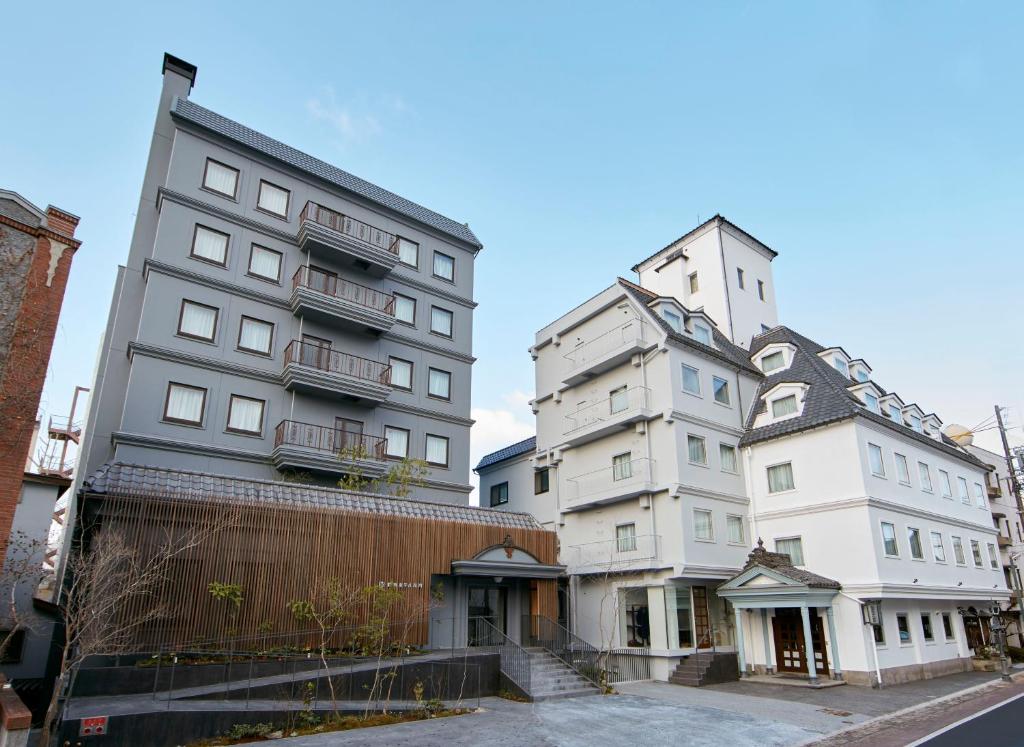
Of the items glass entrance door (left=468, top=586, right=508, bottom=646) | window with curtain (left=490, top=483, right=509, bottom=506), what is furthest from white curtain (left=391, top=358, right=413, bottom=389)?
glass entrance door (left=468, top=586, right=508, bottom=646)

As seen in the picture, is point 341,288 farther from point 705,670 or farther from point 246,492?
point 705,670

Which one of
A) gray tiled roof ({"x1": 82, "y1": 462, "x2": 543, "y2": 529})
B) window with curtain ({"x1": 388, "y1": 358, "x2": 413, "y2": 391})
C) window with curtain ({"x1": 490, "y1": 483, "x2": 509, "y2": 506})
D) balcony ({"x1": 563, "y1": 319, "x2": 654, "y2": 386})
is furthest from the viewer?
window with curtain ({"x1": 490, "y1": 483, "x2": 509, "y2": 506})

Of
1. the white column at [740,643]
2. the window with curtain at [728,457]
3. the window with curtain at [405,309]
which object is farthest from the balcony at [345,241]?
the white column at [740,643]

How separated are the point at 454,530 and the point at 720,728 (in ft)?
32.9

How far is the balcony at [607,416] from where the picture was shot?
2648cm

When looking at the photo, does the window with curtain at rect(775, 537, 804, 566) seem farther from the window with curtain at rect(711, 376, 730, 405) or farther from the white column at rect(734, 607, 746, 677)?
the window with curtain at rect(711, 376, 730, 405)

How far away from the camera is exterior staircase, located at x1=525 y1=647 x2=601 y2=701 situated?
59.1 feet

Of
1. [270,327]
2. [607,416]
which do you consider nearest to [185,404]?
[270,327]

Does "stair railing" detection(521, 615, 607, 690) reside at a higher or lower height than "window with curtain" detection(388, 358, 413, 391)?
lower

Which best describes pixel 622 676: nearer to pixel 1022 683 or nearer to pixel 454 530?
pixel 454 530

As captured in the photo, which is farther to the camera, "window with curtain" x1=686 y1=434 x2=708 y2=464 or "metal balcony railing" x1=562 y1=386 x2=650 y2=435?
"metal balcony railing" x1=562 y1=386 x2=650 y2=435

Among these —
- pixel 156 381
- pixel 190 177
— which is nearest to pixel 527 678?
pixel 156 381

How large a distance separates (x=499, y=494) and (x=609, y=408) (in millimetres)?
10295

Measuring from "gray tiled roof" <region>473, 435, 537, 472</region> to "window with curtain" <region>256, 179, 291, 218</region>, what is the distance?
16.5 m
